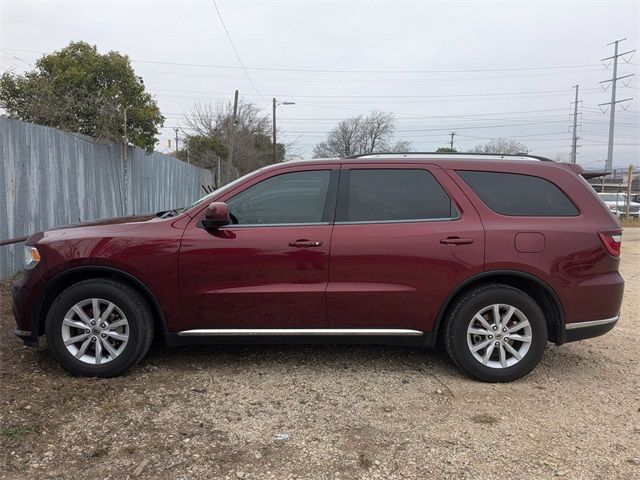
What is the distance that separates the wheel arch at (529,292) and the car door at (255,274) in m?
0.99

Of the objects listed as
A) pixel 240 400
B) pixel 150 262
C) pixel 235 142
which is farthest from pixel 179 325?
pixel 235 142

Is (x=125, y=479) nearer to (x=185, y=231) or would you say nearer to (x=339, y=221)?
(x=185, y=231)

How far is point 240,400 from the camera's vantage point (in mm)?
3676

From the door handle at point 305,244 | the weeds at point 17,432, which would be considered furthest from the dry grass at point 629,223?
the weeds at point 17,432

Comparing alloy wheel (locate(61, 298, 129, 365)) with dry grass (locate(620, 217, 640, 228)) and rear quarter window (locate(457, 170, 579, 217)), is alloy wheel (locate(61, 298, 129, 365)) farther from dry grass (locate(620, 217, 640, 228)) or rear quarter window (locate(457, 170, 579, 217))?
dry grass (locate(620, 217, 640, 228))

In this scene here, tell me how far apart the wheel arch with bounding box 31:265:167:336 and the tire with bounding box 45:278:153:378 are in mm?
70

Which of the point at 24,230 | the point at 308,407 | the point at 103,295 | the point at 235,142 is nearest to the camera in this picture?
the point at 308,407

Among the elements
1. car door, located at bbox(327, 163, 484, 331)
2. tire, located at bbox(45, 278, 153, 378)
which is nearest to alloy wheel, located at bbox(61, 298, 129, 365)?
tire, located at bbox(45, 278, 153, 378)

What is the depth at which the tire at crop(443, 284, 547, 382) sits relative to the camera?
→ 3973 mm

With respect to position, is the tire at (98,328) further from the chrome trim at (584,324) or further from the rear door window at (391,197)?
the chrome trim at (584,324)

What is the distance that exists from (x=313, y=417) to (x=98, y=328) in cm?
181

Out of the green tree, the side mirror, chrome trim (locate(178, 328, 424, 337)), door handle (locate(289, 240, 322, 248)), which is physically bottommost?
chrome trim (locate(178, 328, 424, 337))

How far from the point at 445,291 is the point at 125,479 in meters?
2.52

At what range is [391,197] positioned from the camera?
412 centimetres
